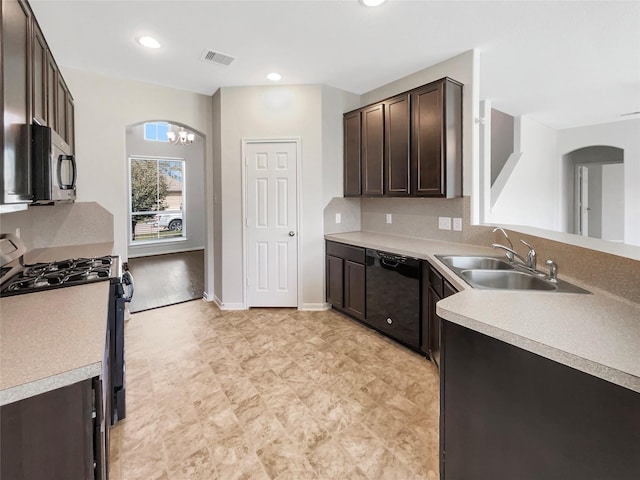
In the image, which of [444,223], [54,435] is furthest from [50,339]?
[444,223]

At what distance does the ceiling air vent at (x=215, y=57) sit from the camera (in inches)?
123

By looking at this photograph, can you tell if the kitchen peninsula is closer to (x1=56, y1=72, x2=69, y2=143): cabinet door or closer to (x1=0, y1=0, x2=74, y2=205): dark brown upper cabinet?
(x1=0, y1=0, x2=74, y2=205): dark brown upper cabinet

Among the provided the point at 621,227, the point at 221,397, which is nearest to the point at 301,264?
the point at 221,397

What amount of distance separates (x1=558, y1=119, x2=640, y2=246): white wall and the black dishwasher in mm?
5539

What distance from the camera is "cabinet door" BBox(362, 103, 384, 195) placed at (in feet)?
11.9

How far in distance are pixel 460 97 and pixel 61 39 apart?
364cm

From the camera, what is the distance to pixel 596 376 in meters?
0.97

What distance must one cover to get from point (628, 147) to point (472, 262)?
5.77 metres

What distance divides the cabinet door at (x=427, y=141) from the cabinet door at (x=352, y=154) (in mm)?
845

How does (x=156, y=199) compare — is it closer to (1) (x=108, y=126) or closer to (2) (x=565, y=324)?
(1) (x=108, y=126)

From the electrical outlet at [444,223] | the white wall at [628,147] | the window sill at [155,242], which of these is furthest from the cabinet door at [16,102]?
the white wall at [628,147]

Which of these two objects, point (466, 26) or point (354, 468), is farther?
point (466, 26)

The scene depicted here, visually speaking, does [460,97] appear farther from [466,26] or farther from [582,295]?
[582,295]

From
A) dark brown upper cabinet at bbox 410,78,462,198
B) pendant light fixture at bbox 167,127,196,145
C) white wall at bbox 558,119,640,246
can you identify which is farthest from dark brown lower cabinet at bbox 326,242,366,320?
white wall at bbox 558,119,640,246
